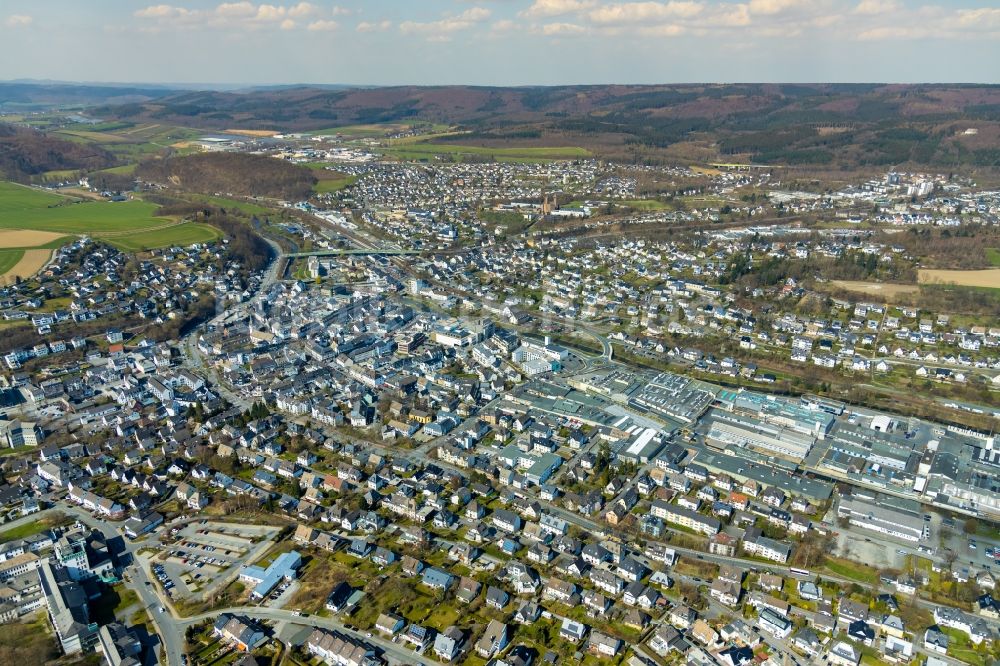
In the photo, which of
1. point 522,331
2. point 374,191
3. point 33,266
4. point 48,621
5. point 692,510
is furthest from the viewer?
point 374,191

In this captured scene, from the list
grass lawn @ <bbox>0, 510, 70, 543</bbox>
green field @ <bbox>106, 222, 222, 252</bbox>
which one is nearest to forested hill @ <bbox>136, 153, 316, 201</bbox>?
green field @ <bbox>106, 222, 222, 252</bbox>

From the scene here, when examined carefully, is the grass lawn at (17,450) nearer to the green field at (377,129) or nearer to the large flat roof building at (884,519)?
the large flat roof building at (884,519)

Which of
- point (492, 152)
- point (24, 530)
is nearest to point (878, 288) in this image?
point (24, 530)

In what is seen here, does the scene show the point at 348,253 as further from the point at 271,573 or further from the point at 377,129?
the point at 377,129

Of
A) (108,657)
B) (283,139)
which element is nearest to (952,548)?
(108,657)

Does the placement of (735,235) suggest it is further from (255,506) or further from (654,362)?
(255,506)

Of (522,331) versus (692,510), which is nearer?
(692,510)

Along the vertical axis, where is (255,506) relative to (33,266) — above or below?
below

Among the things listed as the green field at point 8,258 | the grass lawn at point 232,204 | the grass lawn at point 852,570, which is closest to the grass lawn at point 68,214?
the grass lawn at point 232,204
